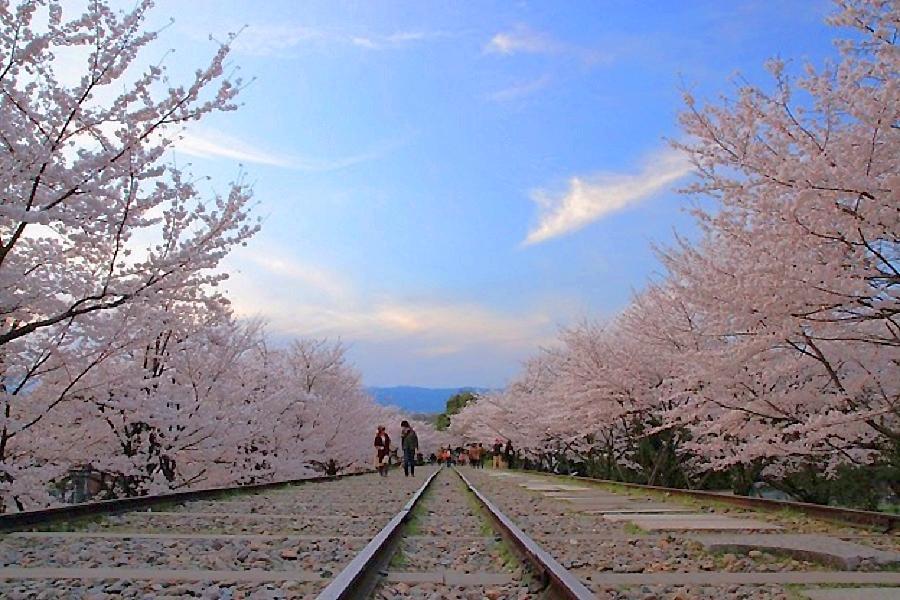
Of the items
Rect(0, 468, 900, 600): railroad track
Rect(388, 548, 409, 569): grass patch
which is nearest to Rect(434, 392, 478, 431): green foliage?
Rect(0, 468, 900, 600): railroad track

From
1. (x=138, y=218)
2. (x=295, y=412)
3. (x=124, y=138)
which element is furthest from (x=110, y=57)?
(x=295, y=412)

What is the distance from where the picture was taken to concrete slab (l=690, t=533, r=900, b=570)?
17.9 ft

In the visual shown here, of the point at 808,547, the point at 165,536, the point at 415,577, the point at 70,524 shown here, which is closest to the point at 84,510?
the point at 70,524

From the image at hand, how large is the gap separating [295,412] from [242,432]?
34.5 feet

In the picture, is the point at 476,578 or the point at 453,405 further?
the point at 453,405

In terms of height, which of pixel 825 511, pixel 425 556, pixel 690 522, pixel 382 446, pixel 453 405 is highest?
pixel 453 405

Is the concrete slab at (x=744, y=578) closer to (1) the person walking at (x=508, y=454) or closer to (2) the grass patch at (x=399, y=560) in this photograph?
(2) the grass patch at (x=399, y=560)

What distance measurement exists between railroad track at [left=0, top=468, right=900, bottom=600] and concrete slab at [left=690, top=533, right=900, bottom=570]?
0.05 feet

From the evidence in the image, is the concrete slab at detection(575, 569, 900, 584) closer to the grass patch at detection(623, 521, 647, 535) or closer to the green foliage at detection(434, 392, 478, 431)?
the grass patch at detection(623, 521, 647, 535)

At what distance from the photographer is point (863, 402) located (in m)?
10.4

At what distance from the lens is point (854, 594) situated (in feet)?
14.4

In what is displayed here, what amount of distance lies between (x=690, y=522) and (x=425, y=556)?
3649 mm

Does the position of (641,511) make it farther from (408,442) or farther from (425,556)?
(408,442)

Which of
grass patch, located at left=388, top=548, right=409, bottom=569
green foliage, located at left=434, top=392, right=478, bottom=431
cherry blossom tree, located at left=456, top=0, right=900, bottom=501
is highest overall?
green foliage, located at left=434, top=392, right=478, bottom=431
